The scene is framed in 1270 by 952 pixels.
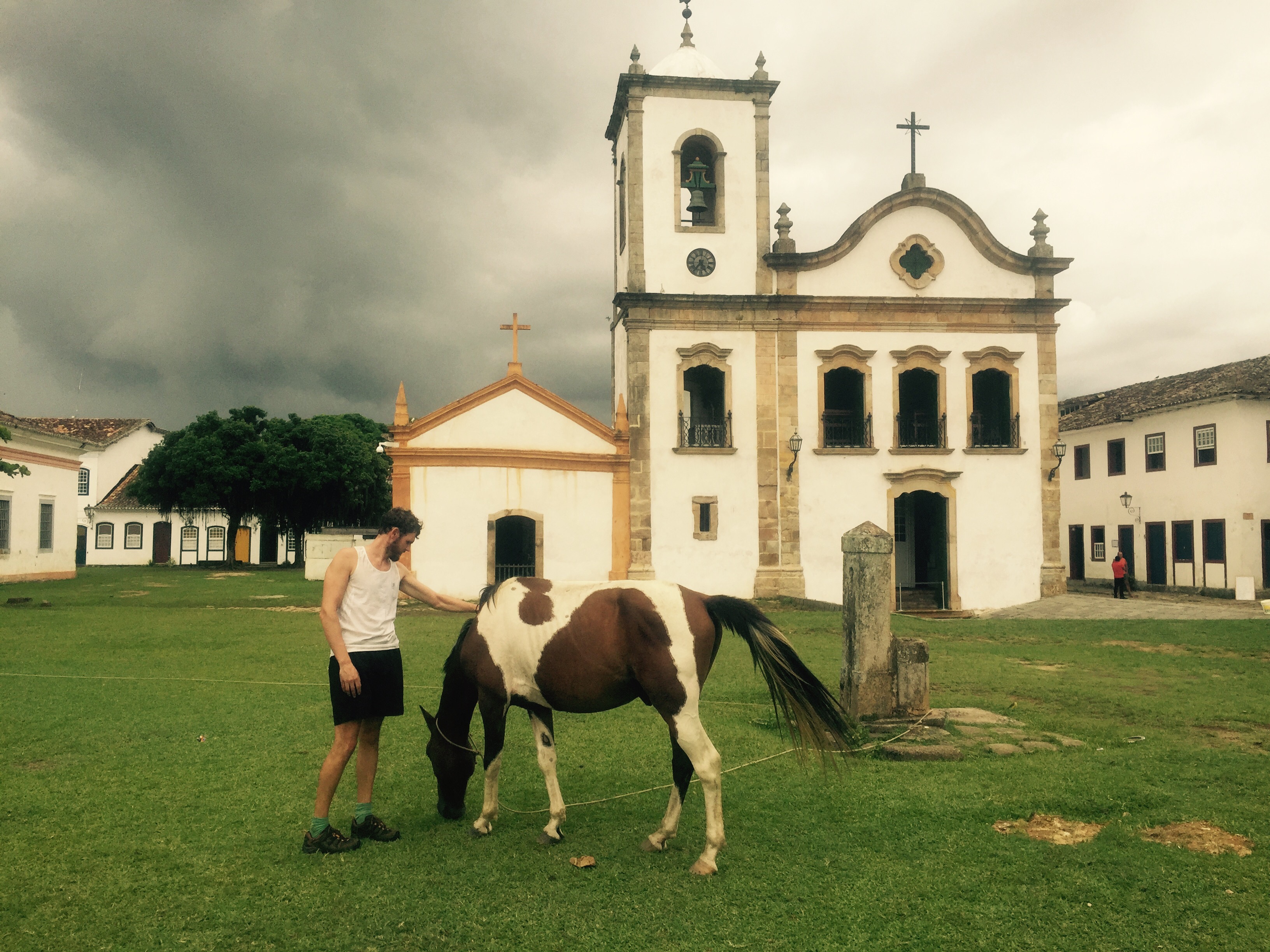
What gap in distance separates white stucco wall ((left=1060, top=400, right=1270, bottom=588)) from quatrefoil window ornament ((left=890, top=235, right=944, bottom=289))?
10123 mm

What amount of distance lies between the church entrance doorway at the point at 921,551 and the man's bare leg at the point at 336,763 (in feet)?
57.8

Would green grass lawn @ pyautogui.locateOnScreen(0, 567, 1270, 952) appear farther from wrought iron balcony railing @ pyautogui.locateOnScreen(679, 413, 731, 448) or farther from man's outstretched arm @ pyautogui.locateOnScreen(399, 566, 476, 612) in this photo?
wrought iron balcony railing @ pyautogui.locateOnScreen(679, 413, 731, 448)

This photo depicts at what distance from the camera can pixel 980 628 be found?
1577cm

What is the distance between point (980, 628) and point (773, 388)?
7.32 meters

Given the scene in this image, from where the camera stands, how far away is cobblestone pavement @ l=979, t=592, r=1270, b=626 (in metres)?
17.5

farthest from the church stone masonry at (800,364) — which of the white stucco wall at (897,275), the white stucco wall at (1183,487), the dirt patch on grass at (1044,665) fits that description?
the dirt patch on grass at (1044,665)

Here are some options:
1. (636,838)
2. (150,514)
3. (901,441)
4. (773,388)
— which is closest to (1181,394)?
(901,441)

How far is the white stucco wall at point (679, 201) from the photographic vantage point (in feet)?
67.4

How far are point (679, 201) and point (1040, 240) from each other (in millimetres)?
Answer: 8787

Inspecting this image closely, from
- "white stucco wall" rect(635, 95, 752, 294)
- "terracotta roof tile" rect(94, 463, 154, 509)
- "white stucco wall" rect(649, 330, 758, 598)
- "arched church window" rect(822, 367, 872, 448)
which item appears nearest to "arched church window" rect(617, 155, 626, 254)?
"white stucco wall" rect(635, 95, 752, 294)

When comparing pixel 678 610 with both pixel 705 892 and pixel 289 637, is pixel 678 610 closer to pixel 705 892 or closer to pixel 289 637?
pixel 705 892

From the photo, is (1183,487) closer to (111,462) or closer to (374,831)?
(374,831)

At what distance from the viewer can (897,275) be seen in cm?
2075

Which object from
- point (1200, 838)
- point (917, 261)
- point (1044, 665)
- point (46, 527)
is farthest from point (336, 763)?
point (46, 527)
